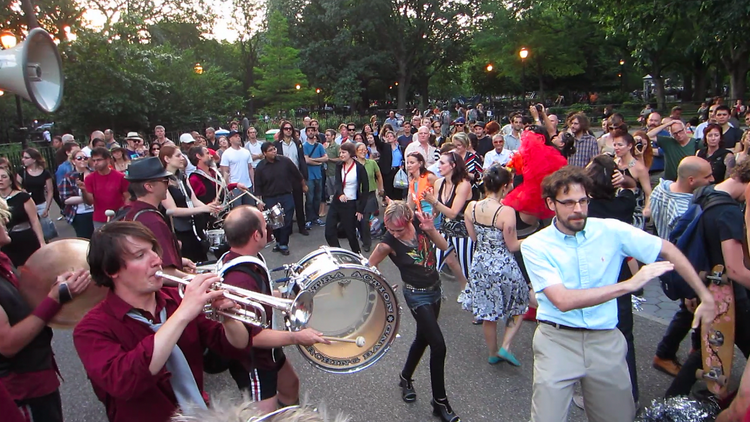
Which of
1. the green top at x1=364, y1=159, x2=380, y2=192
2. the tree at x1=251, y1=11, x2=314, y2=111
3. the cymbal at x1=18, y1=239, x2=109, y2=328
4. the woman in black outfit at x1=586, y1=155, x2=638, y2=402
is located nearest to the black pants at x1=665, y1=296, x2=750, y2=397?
the woman in black outfit at x1=586, y1=155, x2=638, y2=402

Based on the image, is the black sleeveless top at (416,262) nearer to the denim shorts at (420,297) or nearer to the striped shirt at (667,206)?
the denim shorts at (420,297)

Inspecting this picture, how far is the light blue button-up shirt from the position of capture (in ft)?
9.36

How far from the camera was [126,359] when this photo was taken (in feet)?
6.20

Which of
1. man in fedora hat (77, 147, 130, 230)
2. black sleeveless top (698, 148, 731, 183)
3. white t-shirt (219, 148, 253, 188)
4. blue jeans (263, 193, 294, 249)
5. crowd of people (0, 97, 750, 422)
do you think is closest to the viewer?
crowd of people (0, 97, 750, 422)

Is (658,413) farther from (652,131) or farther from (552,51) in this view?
(552,51)

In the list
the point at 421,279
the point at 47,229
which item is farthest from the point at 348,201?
the point at 421,279

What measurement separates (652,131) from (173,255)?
701 cm

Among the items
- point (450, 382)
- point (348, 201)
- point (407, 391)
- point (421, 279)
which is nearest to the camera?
point (421, 279)

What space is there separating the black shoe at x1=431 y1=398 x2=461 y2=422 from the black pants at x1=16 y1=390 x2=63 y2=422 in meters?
2.36

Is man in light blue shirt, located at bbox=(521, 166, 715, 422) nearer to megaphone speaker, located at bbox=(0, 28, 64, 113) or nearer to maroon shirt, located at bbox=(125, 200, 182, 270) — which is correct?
maroon shirt, located at bbox=(125, 200, 182, 270)

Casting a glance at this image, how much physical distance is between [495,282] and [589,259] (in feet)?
5.71

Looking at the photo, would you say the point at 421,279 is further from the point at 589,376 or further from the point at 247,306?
the point at 247,306

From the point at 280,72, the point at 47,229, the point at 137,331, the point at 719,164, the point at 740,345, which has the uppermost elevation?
the point at 280,72

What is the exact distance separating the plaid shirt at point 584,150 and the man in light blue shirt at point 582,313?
4.97 metres
